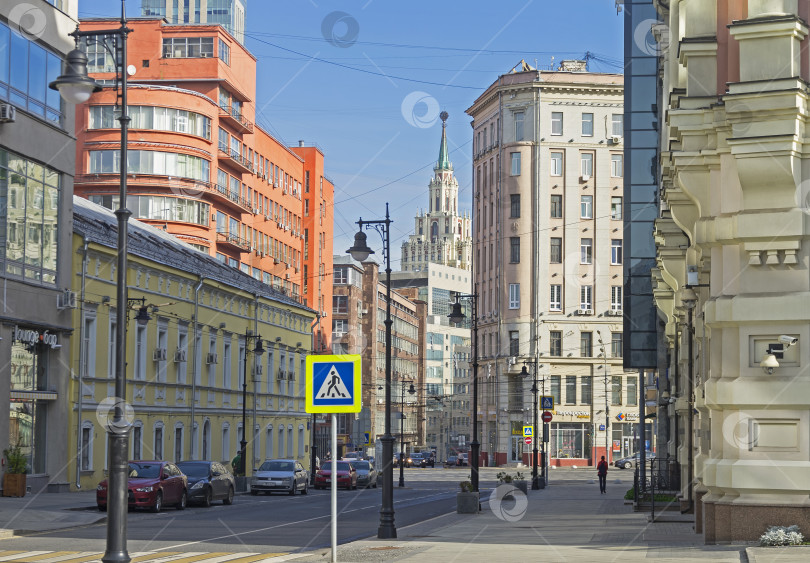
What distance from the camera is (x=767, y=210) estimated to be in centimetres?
1862

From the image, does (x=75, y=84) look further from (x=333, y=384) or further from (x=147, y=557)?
(x=147, y=557)

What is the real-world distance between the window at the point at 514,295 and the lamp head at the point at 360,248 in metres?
69.3

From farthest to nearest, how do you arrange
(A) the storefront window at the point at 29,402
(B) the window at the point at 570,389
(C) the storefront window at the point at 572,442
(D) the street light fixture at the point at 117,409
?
(C) the storefront window at the point at 572,442 < (B) the window at the point at 570,389 < (A) the storefront window at the point at 29,402 < (D) the street light fixture at the point at 117,409

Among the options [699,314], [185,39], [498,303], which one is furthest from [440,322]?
[699,314]

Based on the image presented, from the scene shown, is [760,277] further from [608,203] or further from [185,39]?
[608,203]

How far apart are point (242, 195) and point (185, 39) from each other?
11300mm

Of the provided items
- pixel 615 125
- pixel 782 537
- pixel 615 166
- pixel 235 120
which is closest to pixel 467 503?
pixel 782 537

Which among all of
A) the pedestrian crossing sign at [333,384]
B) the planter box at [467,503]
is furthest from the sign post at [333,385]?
the planter box at [467,503]

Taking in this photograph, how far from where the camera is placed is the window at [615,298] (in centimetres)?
9350

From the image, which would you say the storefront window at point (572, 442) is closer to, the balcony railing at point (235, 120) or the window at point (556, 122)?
the window at point (556, 122)

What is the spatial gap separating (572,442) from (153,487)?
209 ft

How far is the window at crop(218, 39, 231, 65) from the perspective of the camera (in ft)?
276

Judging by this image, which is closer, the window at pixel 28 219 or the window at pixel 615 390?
the window at pixel 28 219

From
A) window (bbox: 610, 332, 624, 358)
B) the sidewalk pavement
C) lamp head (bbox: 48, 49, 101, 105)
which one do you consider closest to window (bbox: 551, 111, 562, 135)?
window (bbox: 610, 332, 624, 358)
